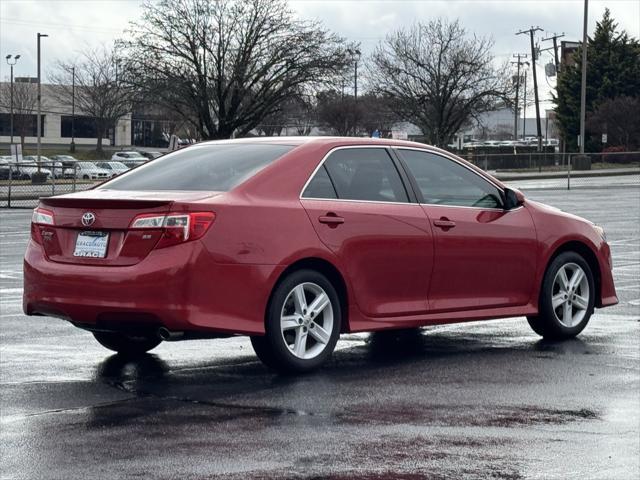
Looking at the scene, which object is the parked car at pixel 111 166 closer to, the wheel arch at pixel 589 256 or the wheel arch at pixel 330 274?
the wheel arch at pixel 589 256

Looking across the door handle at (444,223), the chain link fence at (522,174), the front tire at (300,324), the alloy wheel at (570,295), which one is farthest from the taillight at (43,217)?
the chain link fence at (522,174)

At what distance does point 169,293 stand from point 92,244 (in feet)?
2.17

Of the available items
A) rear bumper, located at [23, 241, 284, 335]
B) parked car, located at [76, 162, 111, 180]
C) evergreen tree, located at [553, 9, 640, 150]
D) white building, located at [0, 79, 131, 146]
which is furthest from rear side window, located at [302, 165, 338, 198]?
white building, located at [0, 79, 131, 146]

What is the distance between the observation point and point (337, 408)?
23.9 feet

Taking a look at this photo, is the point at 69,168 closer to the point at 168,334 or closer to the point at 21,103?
the point at 168,334

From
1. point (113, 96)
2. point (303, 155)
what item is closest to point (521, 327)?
point (303, 155)

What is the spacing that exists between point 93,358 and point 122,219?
58.9 inches

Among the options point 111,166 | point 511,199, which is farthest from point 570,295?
point 111,166

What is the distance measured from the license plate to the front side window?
2431mm

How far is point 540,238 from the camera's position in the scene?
990cm

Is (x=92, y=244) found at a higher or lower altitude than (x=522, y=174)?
lower

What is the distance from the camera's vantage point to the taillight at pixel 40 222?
8375mm

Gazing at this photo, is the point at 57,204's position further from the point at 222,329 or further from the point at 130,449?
the point at 130,449

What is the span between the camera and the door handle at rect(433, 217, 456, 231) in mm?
9219
